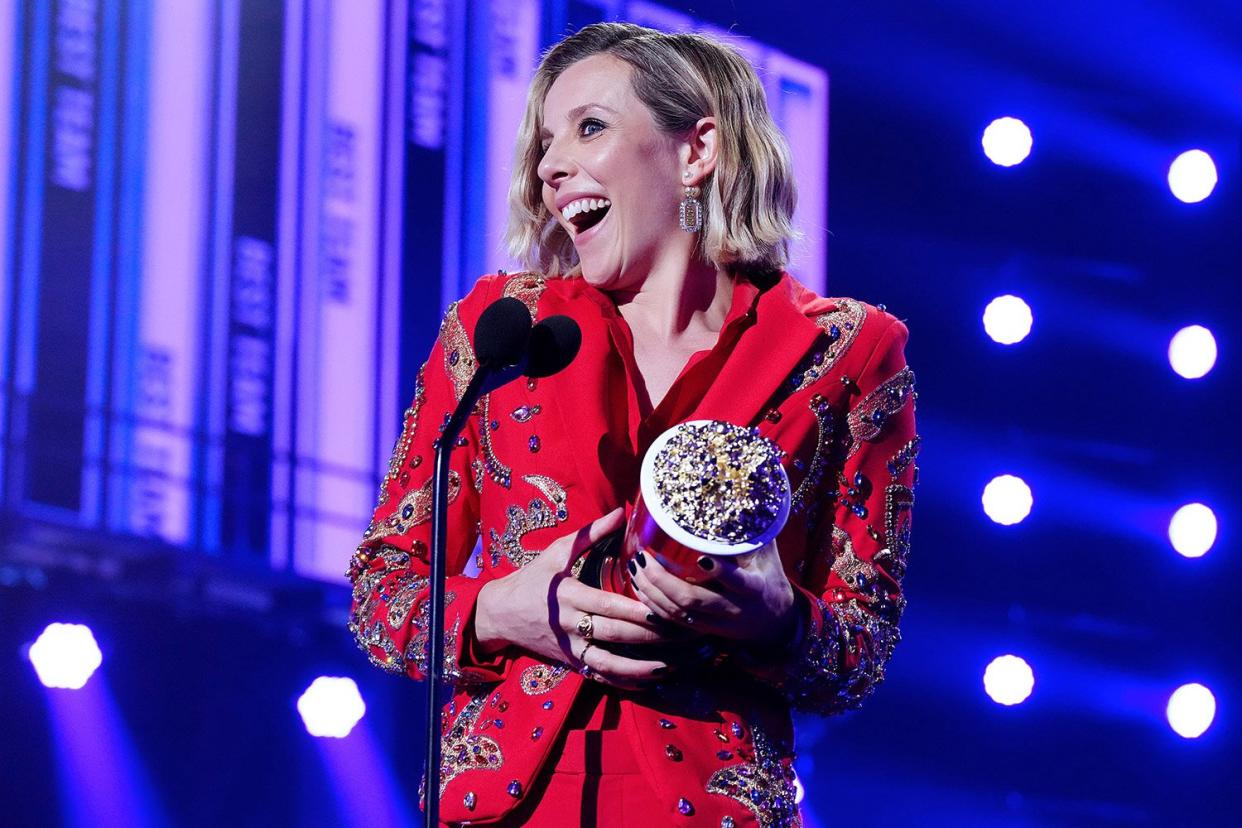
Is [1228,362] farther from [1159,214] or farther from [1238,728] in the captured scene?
[1238,728]

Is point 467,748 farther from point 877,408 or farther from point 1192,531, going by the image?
point 1192,531

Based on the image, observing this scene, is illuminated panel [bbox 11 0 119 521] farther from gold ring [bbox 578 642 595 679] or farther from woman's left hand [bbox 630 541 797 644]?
woman's left hand [bbox 630 541 797 644]

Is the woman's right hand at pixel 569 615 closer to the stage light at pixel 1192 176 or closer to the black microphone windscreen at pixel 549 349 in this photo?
the black microphone windscreen at pixel 549 349

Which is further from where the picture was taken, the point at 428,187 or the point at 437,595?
the point at 428,187

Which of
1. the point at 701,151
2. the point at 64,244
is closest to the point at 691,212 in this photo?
the point at 701,151

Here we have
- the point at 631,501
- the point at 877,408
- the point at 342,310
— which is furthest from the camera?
the point at 342,310

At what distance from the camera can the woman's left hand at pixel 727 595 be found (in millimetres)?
1182

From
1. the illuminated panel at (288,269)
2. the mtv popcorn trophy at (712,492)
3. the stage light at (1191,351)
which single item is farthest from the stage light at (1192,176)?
the mtv popcorn trophy at (712,492)

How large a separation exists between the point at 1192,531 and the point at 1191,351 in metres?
0.46

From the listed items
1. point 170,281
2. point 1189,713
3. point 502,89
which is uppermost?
point 502,89

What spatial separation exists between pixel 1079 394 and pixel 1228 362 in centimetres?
42

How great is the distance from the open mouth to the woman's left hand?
0.57m

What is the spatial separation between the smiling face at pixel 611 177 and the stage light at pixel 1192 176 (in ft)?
7.95

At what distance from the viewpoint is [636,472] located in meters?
1.51
